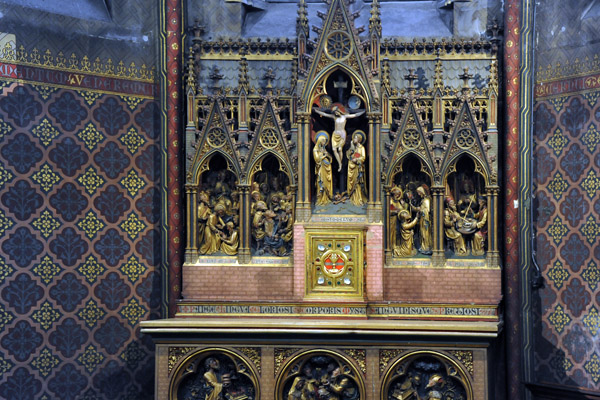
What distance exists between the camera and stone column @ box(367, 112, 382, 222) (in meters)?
17.8

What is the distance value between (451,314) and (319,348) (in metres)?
2.57

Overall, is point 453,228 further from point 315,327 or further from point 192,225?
point 192,225

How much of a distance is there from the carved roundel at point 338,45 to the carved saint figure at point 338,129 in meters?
0.97

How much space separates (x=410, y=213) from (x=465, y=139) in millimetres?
1718

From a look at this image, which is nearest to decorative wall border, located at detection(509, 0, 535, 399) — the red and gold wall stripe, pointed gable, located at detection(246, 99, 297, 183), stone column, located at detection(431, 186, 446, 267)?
the red and gold wall stripe

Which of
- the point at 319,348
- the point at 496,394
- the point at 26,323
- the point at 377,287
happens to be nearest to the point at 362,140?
the point at 377,287

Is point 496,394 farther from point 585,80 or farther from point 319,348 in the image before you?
point 585,80

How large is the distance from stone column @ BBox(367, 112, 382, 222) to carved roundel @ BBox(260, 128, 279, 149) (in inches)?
70.2

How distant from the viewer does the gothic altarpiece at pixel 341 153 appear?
17781 millimetres

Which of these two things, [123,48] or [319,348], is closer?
[319,348]

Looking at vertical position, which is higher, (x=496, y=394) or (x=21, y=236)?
(x=21, y=236)

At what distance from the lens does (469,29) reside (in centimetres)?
1867

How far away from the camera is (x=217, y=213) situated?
725 inches

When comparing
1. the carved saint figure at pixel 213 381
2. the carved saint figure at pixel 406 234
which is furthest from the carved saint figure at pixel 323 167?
the carved saint figure at pixel 213 381
